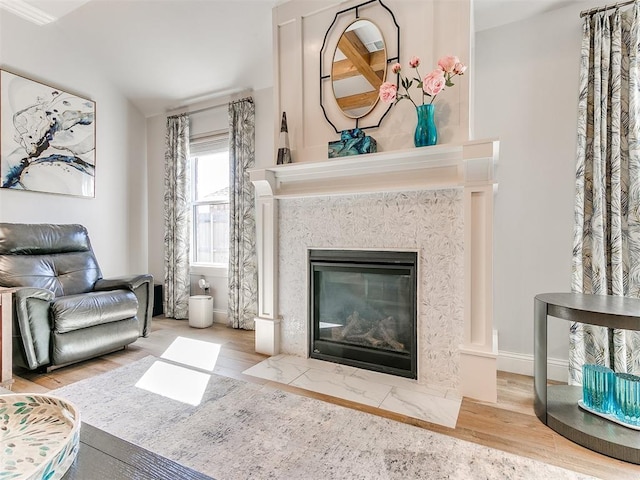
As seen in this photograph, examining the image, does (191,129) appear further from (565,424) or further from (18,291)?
(565,424)

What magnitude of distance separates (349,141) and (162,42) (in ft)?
7.97

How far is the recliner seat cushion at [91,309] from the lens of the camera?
242cm

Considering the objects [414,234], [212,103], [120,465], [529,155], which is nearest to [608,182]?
[529,155]

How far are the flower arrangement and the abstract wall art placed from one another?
3.44 meters

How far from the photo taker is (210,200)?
411cm

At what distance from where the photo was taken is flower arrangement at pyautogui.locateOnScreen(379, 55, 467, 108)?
78.7 inches

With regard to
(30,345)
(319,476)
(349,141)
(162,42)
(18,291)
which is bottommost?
(319,476)

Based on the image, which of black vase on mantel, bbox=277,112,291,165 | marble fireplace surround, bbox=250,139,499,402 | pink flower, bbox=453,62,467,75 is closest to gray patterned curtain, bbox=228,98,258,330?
marble fireplace surround, bbox=250,139,499,402

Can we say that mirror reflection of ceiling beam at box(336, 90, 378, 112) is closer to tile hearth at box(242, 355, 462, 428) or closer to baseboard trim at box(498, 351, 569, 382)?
tile hearth at box(242, 355, 462, 428)

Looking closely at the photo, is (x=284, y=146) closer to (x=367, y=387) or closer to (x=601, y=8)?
(x=367, y=387)

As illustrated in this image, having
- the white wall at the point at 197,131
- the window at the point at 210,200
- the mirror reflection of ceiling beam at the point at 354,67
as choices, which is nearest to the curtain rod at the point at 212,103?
the white wall at the point at 197,131

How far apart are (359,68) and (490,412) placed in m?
2.48

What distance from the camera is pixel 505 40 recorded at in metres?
2.48

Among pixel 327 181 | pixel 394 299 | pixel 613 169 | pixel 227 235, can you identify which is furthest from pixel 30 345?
pixel 613 169
